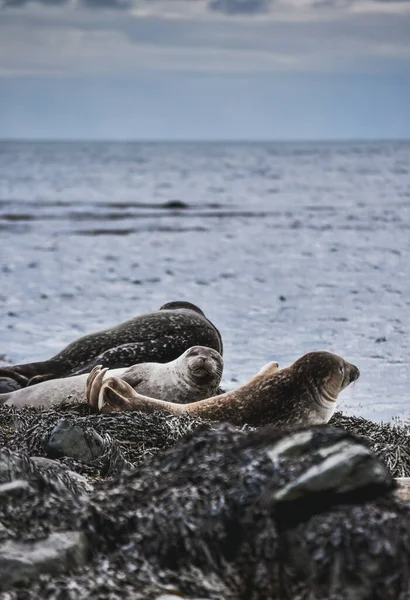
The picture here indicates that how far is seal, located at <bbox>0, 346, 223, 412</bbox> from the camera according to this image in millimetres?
6770

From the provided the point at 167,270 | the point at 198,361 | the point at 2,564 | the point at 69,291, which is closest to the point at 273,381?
the point at 198,361

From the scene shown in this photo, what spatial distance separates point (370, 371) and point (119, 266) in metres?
9.24

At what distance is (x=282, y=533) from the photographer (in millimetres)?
3162

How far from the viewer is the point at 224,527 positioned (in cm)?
332

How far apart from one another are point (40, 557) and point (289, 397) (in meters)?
3.12

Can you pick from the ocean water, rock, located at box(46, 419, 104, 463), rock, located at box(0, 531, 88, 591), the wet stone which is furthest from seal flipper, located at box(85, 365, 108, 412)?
rock, located at box(0, 531, 88, 591)

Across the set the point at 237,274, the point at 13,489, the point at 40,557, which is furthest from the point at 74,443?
the point at 237,274

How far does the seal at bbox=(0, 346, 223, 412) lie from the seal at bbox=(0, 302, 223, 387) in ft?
1.27

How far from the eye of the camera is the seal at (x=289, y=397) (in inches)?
243

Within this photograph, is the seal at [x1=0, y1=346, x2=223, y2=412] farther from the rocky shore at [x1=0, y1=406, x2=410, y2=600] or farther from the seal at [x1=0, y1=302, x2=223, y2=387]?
the rocky shore at [x1=0, y1=406, x2=410, y2=600]

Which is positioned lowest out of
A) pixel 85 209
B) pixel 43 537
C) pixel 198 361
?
pixel 85 209

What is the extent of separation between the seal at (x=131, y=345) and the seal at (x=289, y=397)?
1.28 m

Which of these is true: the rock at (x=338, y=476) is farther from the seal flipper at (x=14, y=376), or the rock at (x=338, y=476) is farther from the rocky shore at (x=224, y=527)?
the seal flipper at (x=14, y=376)

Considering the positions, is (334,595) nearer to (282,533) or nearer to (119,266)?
(282,533)
